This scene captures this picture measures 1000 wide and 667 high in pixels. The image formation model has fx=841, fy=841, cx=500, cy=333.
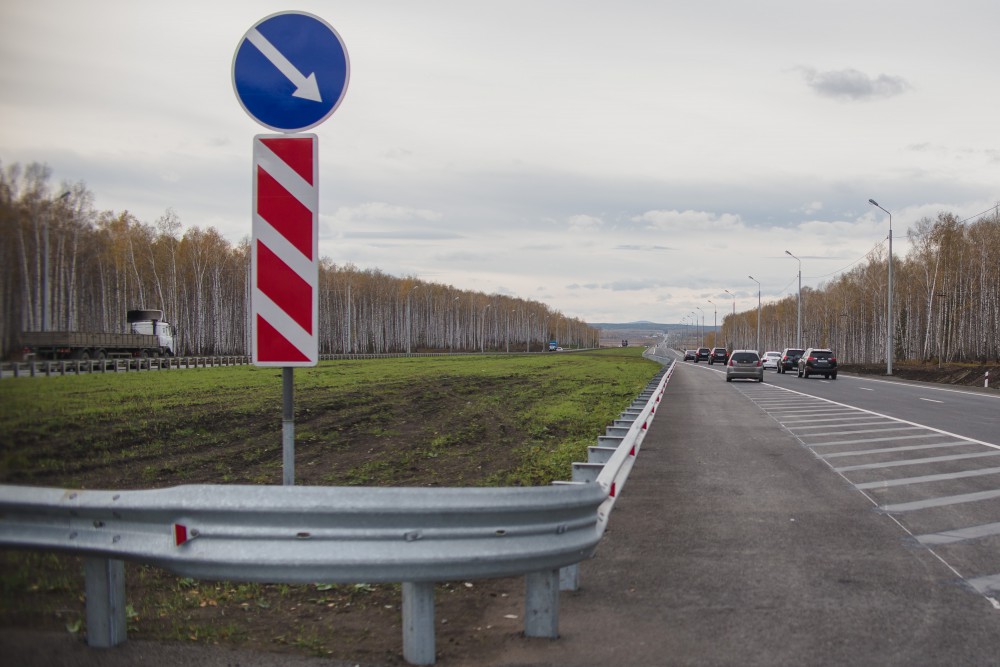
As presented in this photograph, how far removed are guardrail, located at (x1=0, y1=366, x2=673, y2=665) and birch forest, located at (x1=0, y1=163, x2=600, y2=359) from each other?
2.95 feet

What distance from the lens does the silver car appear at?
41000 millimetres

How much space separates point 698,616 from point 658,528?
2539 mm

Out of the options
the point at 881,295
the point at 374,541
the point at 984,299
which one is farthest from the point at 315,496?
the point at 881,295

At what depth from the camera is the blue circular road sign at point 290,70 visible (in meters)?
4.66

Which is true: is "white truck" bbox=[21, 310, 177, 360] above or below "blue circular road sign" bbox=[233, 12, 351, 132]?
below

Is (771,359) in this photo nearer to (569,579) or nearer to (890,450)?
(890,450)

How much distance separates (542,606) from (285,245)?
2.45m

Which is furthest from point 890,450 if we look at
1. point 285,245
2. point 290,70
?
point 290,70

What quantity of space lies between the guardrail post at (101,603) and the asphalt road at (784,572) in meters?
0.09

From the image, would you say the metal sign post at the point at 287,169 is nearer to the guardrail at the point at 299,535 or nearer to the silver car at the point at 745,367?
the guardrail at the point at 299,535

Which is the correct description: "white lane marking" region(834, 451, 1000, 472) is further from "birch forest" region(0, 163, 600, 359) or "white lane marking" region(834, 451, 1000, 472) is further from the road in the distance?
"birch forest" region(0, 163, 600, 359)

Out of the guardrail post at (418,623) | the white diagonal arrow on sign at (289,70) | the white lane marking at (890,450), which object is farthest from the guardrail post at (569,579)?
the white lane marking at (890,450)

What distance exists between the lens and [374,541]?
380cm

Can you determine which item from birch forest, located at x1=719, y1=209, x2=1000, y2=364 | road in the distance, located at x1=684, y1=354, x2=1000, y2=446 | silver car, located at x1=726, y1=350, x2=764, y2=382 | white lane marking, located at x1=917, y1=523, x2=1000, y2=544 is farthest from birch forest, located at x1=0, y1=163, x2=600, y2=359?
birch forest, located at x1=719, y1=209, x2=1000, y2=364
